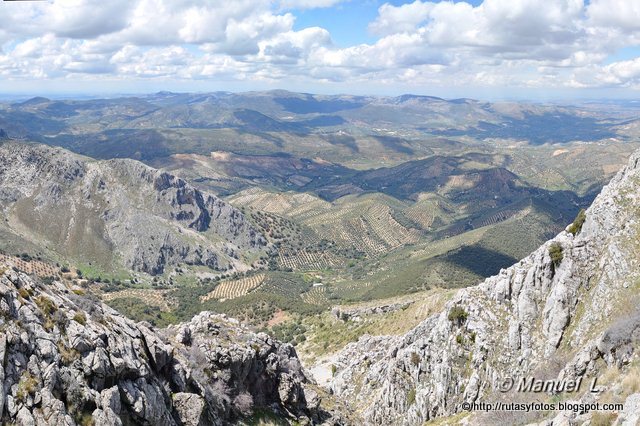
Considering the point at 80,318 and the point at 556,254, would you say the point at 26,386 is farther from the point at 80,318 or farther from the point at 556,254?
the point at 556,254

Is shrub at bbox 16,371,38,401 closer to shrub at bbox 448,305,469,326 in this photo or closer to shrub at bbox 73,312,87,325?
shrub at bbox 73,312,87,325

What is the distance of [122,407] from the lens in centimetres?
2739

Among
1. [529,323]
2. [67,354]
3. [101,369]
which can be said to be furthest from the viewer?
[529,323]

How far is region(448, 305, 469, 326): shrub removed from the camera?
2106 inches

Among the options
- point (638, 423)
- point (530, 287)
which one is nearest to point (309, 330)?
point (530, 287)

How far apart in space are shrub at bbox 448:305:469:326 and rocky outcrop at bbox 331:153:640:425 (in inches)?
4.5

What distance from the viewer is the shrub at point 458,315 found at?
5350cm

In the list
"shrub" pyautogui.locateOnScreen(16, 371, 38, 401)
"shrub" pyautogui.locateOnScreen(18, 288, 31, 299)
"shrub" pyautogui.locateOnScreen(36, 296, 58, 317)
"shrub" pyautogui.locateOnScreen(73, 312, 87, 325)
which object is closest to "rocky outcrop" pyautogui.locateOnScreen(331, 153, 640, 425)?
"shrub" pyautogui.locateOnScreen(73, 312, 87, 325)

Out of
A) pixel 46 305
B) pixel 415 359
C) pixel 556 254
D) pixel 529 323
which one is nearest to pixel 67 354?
pixel 46 305

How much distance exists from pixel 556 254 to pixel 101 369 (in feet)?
144

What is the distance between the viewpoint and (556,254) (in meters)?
49.6

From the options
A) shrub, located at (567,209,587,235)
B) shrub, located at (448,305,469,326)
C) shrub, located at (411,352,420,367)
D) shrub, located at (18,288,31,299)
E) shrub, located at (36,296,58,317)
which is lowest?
shrub, located at (411,352,420,367)

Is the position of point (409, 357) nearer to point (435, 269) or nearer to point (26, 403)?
point (26, 403)

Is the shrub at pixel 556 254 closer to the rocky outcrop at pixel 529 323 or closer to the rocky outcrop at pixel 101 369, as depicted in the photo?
the rocky outcrop at pixel 529 323
